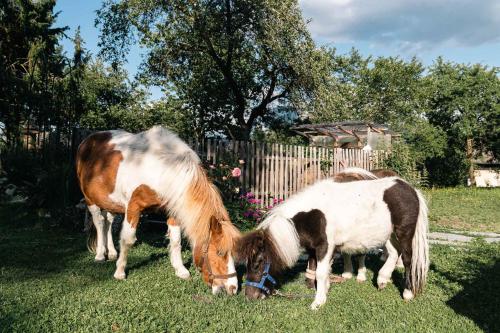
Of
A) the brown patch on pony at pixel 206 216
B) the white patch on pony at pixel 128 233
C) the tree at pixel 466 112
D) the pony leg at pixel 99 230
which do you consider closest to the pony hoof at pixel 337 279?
the brown patch on pony at pixel 206 216

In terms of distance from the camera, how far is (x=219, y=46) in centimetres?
1650

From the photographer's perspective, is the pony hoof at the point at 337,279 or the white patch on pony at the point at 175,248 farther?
the white patch on pony at the point at 175,248

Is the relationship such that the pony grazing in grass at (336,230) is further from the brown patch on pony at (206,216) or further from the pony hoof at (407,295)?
the brown patch on pony at (206,216)

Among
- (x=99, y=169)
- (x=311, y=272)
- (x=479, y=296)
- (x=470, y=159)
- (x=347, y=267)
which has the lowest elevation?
(x=479, y=296)

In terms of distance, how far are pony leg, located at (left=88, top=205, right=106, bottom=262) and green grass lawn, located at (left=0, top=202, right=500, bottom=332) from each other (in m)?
0.19

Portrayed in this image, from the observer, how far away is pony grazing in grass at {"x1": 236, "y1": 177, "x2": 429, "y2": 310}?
4328 mm

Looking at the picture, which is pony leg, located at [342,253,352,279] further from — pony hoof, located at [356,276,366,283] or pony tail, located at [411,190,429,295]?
pony tail, located at [411,190,429,295]

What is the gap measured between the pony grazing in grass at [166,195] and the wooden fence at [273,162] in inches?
146

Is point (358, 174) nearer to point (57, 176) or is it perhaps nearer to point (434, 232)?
point (434, 232)

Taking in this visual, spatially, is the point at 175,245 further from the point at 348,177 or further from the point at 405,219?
the point at 405,219

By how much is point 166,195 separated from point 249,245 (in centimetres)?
122

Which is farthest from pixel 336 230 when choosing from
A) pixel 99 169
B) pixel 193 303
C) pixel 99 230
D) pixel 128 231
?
pixel 99 230

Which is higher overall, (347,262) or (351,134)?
(351,134)

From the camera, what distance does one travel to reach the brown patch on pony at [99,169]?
553 centimetres
